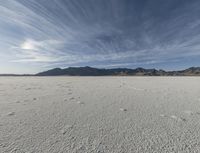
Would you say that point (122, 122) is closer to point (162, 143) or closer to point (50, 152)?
point (162, 143)

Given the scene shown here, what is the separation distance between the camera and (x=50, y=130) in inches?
83.2

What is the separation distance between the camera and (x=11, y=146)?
167 cm

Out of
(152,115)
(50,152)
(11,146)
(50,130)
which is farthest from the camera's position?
(152,115)

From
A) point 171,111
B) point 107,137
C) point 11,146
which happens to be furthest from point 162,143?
point 11,146

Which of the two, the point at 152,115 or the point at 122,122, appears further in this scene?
the point at 152,115

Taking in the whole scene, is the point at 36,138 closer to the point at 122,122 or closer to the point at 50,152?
the point at 50,152

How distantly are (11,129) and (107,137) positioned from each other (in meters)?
1.56

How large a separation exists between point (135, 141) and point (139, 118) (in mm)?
916

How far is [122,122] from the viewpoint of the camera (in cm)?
246

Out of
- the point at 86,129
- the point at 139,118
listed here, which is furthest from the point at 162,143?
the point at 86,129

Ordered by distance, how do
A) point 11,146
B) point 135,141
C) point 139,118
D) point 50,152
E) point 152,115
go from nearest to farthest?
point 50,152
point 11,146
point 135,141
point 139,118
point 152,115

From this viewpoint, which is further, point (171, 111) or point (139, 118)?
point (171, 111)

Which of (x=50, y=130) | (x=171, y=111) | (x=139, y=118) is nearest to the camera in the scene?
(x=50, y=130)

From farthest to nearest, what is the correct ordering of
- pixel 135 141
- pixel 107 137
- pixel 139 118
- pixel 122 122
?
pixel 139 118 → pixel 122 122 → pixel 107 137 → pixel 135 141
